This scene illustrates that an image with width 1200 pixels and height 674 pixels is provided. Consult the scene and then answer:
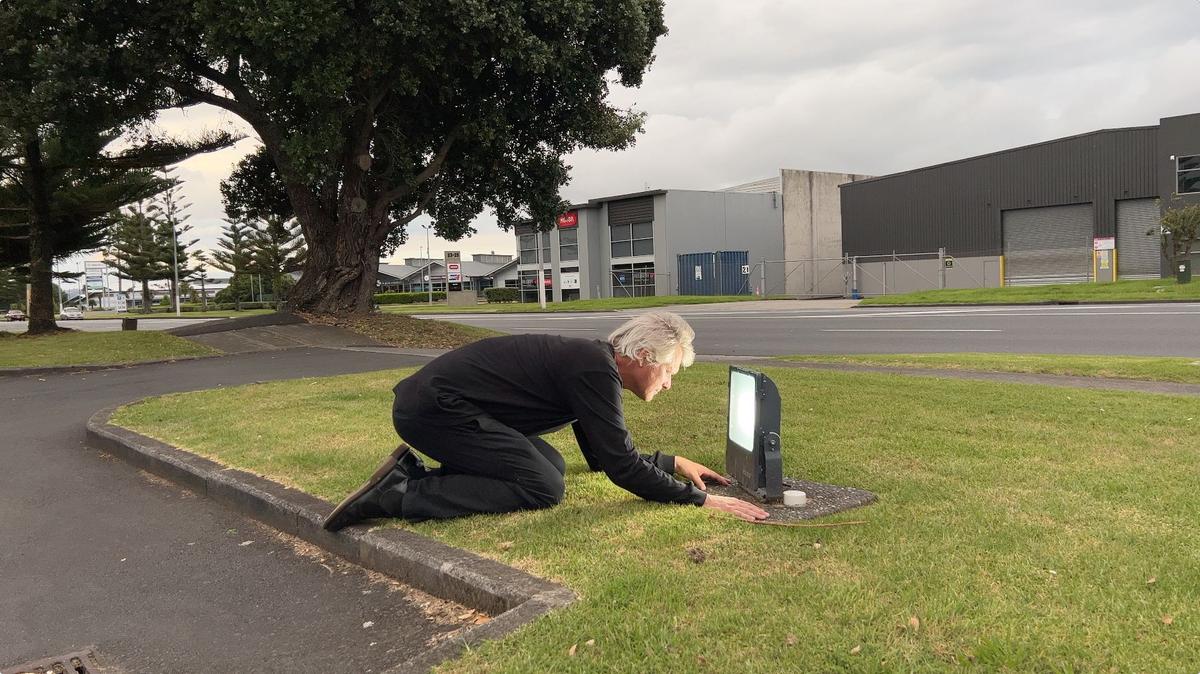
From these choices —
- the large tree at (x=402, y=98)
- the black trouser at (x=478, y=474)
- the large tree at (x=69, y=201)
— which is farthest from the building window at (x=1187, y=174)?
the large tree at (x=69, y=201)

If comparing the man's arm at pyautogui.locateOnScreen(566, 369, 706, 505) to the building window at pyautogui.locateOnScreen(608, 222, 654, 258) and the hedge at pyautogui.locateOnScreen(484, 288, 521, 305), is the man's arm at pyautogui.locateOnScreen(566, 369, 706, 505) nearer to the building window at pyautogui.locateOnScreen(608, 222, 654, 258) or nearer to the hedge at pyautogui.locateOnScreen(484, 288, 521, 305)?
the building window at pyautogui.locateOnScreen(608, 222, 654, 258)

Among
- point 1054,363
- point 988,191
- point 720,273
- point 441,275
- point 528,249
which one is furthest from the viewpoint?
point 441,275

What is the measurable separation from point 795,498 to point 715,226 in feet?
158

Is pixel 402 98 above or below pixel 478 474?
above

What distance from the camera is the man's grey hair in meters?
3.55

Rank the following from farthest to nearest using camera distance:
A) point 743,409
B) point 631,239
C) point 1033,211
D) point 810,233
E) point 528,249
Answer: point 528,249
point 631,239
point 810,233
point 1033,211
point 743,409

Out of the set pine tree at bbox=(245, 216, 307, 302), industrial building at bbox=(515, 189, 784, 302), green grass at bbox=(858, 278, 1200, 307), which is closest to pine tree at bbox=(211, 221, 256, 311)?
pine tree at bbox=(245, 216, 307, 302)

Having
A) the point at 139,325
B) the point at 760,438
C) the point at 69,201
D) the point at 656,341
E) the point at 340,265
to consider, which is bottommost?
the point at 760,438

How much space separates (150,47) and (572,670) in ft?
52.5

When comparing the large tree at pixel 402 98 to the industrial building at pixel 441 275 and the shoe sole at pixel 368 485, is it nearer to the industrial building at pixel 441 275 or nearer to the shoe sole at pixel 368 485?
the shoe sole at pixel 368 485

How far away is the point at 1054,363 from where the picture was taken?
→ 32.6 feet

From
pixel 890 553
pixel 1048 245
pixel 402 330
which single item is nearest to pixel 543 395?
pixel 890 553

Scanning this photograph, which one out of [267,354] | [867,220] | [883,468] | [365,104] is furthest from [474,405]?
[867,220]

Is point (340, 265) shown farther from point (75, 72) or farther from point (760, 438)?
point (760, 438)
